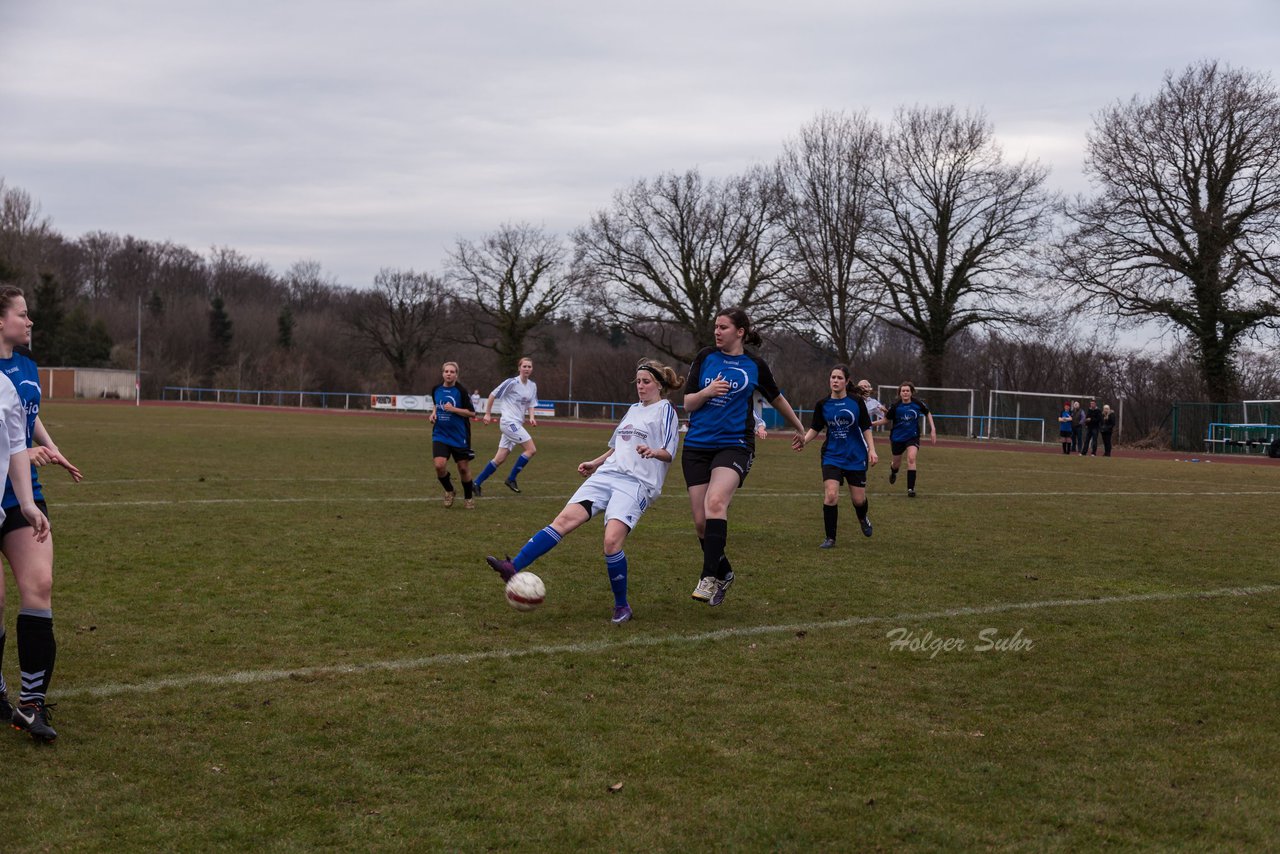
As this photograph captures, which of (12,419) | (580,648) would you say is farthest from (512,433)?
(12,419)

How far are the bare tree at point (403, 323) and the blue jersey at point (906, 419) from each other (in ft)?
242

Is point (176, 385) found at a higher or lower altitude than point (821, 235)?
lower

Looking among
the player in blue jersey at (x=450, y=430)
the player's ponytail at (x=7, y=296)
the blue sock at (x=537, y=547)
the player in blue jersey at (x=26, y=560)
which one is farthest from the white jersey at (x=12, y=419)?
the player in blue jersey at (x=450, y=430)

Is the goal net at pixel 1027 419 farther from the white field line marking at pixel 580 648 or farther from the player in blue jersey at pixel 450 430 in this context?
the white field line marking at pixel 580 648

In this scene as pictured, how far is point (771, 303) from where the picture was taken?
53906 mm

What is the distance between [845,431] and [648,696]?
263 inches

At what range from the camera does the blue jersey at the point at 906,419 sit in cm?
1750

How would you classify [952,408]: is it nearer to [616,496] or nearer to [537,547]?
[616,496]

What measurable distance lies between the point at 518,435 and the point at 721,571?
994 cm

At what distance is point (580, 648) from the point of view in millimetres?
6547

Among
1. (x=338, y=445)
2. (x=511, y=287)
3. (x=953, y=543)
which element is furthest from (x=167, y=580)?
(x=511, y=287)

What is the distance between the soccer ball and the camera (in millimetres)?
7062

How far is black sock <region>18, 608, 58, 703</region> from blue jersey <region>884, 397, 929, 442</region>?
46.4 ft

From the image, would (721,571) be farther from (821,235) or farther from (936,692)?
(821,235)
